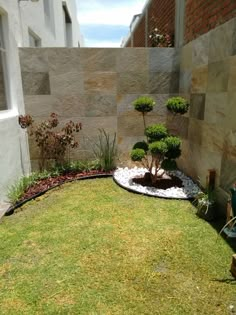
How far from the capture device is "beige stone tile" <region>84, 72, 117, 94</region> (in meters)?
4.36

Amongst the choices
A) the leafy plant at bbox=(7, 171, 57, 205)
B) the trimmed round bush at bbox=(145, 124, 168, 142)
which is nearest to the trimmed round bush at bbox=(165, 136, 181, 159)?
the trimmed round bush at bbox=(145, 124, 168, 142)

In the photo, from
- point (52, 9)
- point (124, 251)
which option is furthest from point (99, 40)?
point (124, 251)

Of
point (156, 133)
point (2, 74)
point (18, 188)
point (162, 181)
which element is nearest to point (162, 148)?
point (156, 133)

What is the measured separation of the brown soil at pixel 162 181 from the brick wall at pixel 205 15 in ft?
7.59

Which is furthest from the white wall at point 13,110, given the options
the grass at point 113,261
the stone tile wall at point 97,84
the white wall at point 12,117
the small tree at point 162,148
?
the small tree at point 162,148

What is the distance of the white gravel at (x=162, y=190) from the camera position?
3682 mm

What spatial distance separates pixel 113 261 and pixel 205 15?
332cm

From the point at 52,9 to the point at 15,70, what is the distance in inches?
210

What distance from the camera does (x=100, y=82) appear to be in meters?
4.40

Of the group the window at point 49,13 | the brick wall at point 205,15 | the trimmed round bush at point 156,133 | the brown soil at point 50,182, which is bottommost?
the brown soil at point 50,182

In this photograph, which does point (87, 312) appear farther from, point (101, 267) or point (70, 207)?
point (70, 207)

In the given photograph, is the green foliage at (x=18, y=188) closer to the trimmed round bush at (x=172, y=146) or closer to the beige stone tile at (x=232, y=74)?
the trimmed round bush at (x=172, y=146)

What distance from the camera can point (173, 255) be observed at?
2320 mm

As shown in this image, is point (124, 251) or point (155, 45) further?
point (155, 45)
